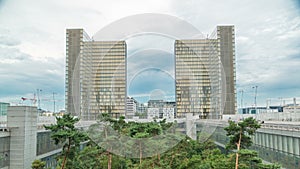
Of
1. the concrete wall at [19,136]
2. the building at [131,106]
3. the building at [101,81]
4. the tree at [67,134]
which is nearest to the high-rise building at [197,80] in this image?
the building at [131,106]

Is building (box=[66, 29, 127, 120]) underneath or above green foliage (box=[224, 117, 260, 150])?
above

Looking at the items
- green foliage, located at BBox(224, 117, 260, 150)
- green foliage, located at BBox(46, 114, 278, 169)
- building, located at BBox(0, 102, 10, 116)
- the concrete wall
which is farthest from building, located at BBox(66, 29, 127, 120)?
building, located at BBox(0, 102, 10, 116)

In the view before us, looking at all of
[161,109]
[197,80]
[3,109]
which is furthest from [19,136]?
[3,109]

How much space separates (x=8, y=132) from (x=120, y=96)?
160 inches

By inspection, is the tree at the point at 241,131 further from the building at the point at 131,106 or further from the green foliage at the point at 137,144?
the building at the point at 131,106

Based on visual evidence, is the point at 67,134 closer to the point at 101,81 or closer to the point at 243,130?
Answer: the point at 101,81

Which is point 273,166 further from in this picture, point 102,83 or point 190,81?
point 102,83

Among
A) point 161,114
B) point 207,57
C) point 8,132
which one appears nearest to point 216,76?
point 207,57

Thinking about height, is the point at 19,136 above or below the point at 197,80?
below

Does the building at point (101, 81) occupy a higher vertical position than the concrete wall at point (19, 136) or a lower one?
higher

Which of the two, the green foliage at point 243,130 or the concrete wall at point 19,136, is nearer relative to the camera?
the green foliage at point 243,130

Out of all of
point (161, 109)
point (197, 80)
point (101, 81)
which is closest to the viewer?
point (101, 81)

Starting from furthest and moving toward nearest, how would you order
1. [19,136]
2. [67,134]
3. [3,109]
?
1. [3,109]
2. [19,136]
3. [67,134]

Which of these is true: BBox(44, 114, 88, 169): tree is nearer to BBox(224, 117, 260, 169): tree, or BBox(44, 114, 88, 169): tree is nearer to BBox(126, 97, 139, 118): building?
BBox(126, 97, 139, 118): building
